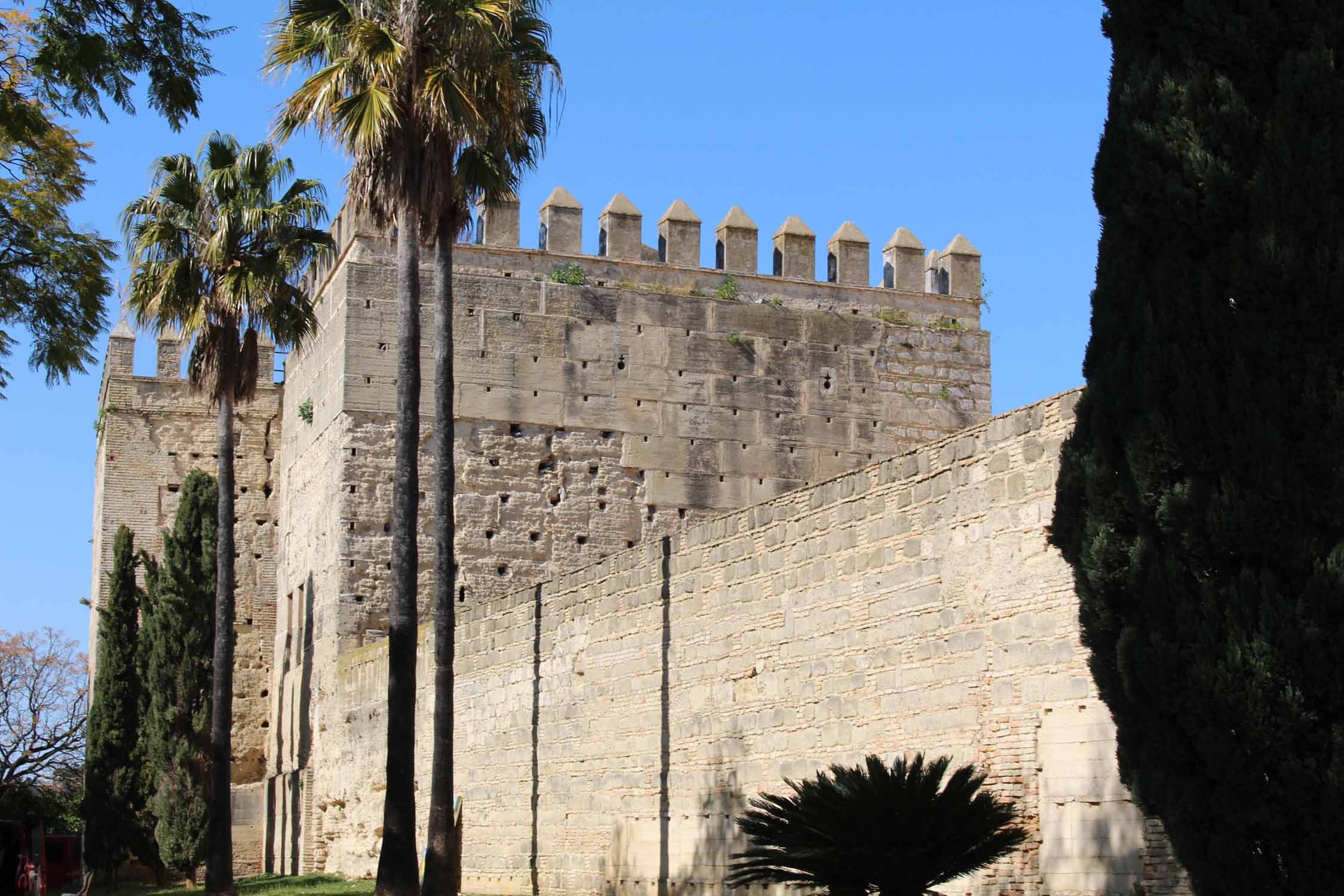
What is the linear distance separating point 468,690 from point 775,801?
10815mm

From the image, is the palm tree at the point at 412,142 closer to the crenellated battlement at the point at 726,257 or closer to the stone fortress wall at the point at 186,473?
the crenellated battlement at the point at 726,257

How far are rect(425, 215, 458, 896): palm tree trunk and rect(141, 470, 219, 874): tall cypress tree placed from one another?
33.8 ft

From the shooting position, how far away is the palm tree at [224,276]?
22859mm

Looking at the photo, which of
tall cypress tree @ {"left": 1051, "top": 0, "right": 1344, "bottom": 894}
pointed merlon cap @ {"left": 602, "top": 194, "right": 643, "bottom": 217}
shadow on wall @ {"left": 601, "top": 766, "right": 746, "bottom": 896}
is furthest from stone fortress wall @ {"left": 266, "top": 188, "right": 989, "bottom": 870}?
tall cypress tree @ {"left": 1051, "top": 0, "right": 1344, "bottom": 894}

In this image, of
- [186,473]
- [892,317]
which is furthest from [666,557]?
[186,473]

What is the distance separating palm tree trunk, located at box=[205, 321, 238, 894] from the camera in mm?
22438

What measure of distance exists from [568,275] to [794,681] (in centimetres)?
1253

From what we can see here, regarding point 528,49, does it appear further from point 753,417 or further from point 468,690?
point 753,417

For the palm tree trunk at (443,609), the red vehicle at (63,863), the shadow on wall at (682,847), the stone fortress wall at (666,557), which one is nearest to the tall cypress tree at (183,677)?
the stone fortress wall at (666,557)

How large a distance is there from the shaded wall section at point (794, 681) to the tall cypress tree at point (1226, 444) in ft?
7.60

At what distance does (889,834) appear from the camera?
950cm

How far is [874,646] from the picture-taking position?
12.7m

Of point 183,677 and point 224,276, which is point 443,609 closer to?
point 224,276

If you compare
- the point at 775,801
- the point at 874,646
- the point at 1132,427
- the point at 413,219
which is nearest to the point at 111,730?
the point at 413,219
